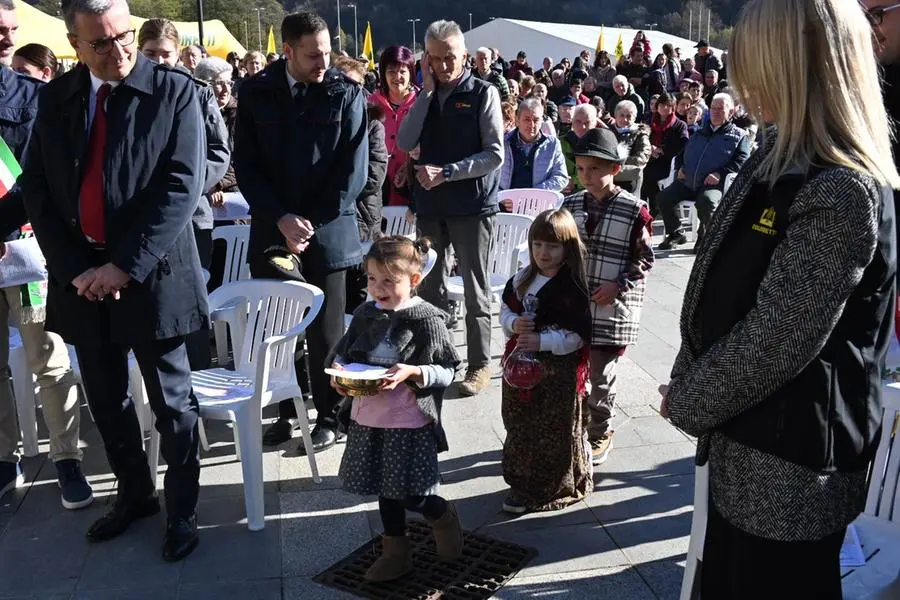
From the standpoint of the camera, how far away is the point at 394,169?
6629 millimetres

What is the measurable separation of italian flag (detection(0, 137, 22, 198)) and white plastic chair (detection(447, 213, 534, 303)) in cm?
273

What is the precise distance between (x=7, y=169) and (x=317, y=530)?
6.40ft

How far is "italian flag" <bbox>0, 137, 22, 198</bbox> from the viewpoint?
377cm

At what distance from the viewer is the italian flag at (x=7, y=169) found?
377cm

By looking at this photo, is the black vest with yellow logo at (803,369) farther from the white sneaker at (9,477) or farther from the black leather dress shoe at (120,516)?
the white sneaker at (9,477)

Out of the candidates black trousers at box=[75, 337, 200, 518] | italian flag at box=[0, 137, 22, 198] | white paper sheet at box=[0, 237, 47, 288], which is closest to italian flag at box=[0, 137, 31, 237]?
italian flag at box=[0, 137, 22, 198]

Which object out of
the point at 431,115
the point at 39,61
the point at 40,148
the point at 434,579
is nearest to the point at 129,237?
the point at 40,148

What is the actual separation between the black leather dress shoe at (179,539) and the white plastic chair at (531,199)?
3.91 meters

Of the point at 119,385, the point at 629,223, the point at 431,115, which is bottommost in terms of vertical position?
the point at 119,385

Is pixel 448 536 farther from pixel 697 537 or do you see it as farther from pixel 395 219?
pixel 395 219

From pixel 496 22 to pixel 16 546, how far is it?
3227cm

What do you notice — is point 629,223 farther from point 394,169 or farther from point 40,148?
point 394,169

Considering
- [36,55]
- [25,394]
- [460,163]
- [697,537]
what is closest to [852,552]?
[697,537]

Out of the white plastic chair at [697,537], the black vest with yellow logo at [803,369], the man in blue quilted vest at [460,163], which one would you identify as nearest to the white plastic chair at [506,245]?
the man in blue quilted vest at [460,163]
